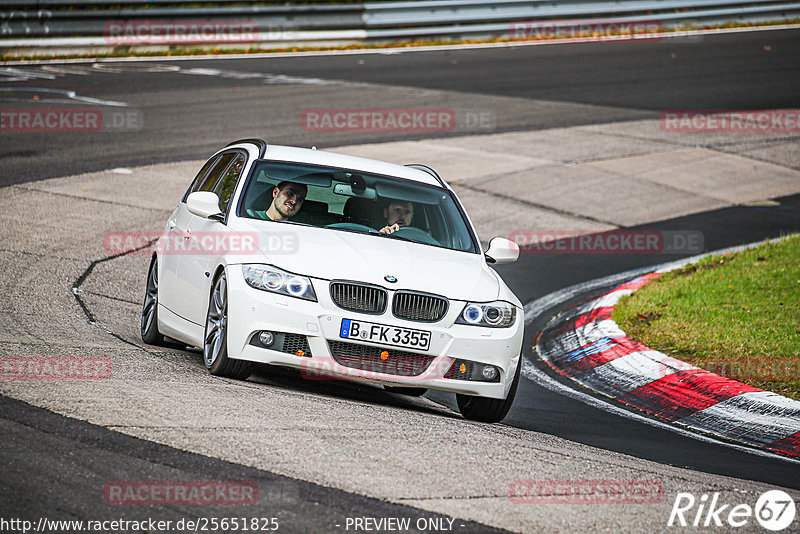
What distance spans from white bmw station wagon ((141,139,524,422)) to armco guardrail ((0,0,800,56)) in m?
17.3

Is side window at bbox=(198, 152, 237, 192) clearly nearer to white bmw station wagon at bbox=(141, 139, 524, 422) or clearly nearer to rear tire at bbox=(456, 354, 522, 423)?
white bmw station wagon at bbox=(141, 139, 524, 422)

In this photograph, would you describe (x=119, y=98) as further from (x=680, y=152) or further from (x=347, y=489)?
(x=347, y=489)

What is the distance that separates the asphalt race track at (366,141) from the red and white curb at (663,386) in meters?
0.35

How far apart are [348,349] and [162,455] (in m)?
2.00

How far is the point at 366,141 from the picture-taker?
721 inches

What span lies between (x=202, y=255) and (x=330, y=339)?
142 cm

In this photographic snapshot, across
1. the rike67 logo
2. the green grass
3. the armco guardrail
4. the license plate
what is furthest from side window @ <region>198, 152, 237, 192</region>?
the armco guardrail

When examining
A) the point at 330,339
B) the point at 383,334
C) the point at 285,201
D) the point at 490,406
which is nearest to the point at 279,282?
the point at 330,339

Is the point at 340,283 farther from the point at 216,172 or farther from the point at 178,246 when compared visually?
the point at 216,172

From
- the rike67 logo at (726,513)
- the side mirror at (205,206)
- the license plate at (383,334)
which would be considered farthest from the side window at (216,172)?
the rike67 logo at (726,513)

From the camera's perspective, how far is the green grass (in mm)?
8953

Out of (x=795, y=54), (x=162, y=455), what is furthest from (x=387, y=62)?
(x=162, y=455)

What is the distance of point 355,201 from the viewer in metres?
8.36

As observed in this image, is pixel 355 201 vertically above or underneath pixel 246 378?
above
